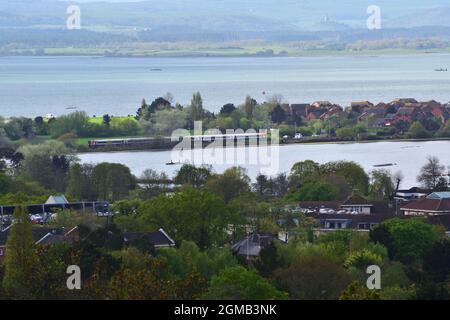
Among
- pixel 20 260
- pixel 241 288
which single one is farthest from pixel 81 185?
pixel 241 288

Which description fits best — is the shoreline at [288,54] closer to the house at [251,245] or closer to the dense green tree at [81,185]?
the dense green tree at [81,185]

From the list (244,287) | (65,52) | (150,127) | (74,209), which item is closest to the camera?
(244,287)

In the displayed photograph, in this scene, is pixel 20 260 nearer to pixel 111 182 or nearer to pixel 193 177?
pixel 111 182

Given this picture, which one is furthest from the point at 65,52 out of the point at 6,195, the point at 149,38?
the point at 6,195

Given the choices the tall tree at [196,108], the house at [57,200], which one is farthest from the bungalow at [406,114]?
the house at [57,200]

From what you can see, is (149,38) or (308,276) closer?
(308,276)

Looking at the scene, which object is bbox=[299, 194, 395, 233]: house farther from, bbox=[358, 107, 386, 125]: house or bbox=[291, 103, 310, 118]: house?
bbox=[291, 103, 310, 118]: house

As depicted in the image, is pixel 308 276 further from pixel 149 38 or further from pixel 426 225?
pixel 149 38

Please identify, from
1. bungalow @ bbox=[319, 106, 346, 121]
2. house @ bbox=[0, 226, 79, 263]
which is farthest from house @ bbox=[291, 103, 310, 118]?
house @ bbox=[0, 226, 79, 263]
